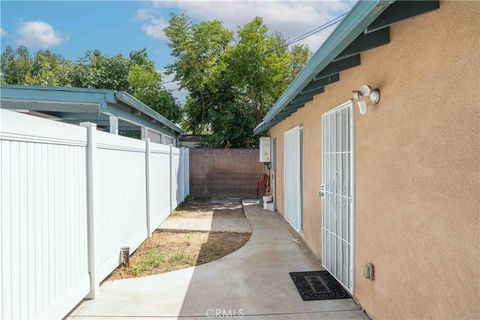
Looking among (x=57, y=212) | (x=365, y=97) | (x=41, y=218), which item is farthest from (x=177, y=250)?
(x=365, y=97)

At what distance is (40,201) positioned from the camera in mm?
3121

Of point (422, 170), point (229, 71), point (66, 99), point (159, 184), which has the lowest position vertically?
point (159, 184)

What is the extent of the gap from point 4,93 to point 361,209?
7089 mm

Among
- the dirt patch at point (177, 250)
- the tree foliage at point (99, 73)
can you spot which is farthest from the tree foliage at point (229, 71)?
the dirt patch at point (177, 250)

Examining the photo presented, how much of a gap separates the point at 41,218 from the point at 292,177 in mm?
6080

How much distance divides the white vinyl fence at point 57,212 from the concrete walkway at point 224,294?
0.38 meters

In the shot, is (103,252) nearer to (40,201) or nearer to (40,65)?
(40,201)

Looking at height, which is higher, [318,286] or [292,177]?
[292,177]

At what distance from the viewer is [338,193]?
15.6ft

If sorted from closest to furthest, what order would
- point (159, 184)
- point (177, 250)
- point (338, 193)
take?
point (338, 193) < point (177, 250) < point (159, 184)

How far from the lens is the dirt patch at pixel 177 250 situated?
541 centimetres

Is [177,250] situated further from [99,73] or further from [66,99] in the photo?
[99,73]

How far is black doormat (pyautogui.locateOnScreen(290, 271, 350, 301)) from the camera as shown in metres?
4.31

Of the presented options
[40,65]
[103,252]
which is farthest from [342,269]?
[40,65]
